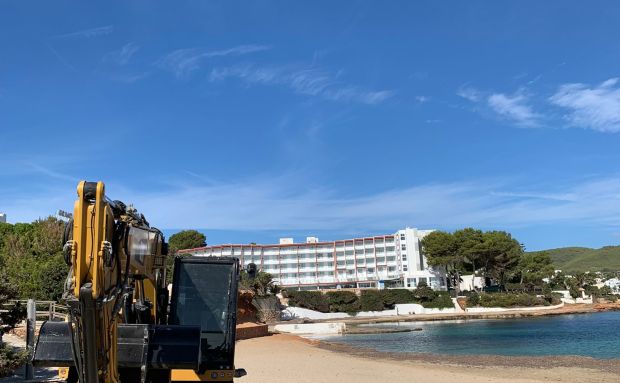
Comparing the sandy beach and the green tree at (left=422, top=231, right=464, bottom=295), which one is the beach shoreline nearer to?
the green tree at (left=422, top=231, right=464, bottom=295)

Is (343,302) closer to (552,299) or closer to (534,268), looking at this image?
(552,299)

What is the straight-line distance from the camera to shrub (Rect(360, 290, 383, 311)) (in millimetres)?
88562

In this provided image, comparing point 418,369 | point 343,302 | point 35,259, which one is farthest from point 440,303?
point 418,369

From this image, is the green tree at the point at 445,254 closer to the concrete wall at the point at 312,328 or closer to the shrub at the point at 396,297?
the shrub at the point at 396,297

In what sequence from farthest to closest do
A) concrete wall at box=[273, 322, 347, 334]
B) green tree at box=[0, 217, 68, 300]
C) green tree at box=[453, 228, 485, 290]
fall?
green tree at box=[453, 228, 485, 290] < concrete wall at box=[273, 322, 347, 334] < green tree at box=[0, 217, 68, 300]

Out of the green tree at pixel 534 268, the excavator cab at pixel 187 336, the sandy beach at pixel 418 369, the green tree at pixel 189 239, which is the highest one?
the green tree at pixel 189 239

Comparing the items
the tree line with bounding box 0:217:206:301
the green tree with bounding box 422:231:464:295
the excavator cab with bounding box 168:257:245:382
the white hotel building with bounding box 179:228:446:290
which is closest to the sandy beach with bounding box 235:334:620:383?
the tree line with bounding box 0:217:206:301

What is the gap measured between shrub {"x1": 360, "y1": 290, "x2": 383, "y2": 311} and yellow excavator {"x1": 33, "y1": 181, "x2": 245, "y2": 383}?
→ 82411mm

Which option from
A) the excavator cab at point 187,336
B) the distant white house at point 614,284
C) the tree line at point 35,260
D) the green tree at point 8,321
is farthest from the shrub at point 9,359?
the distant white house at point 614,284

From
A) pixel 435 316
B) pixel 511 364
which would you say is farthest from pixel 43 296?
pixel 435 316

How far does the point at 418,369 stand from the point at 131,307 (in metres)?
16.4

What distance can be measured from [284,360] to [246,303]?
67.4 ft

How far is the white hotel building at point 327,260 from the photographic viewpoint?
115250 millimetres

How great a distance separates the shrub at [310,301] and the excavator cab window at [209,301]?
77.6 m
